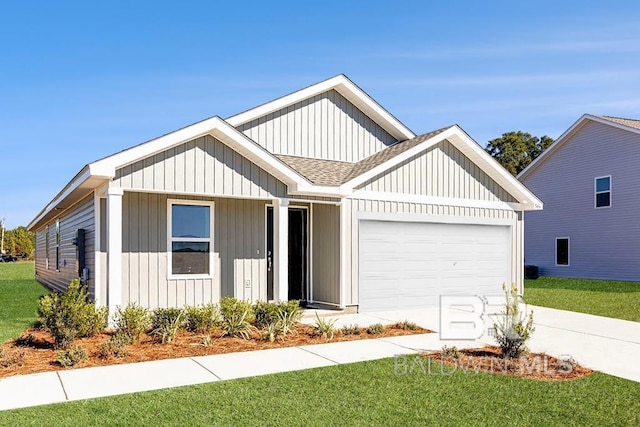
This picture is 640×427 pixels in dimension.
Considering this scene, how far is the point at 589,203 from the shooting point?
22.9 m

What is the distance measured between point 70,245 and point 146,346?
26.3 feet

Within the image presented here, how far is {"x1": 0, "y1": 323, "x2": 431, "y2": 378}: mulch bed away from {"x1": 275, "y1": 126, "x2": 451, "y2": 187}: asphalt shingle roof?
382 centimetres

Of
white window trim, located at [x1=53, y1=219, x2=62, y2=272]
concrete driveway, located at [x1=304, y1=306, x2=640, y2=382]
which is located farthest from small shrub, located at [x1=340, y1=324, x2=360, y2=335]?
white window trim, located at [x1=53, y1=219, x2=62, y2=272]

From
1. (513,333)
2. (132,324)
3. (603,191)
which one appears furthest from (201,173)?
(603,191)

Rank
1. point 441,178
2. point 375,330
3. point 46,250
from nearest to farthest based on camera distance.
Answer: point 375,330 < point 441,178 < point 46,250

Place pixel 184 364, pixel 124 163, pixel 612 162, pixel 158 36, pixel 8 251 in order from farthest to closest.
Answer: pixel 8 251
pixel 612 162
pixel 158 36
pixel 124 163
pixel 184 364

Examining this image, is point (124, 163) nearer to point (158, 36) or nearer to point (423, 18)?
point (158, 36)

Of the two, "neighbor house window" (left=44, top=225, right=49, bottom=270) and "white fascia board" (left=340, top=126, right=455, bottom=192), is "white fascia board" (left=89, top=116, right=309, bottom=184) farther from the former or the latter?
"neighbor house window" (left=44, top=225, right=49, bottom=270)

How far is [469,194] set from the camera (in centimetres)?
1392

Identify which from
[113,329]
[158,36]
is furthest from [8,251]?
[113,329]

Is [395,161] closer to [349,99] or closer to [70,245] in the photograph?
[349,99]

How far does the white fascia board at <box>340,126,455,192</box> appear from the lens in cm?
1179

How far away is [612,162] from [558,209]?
3372 mm

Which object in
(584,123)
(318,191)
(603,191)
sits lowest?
(318,191)
